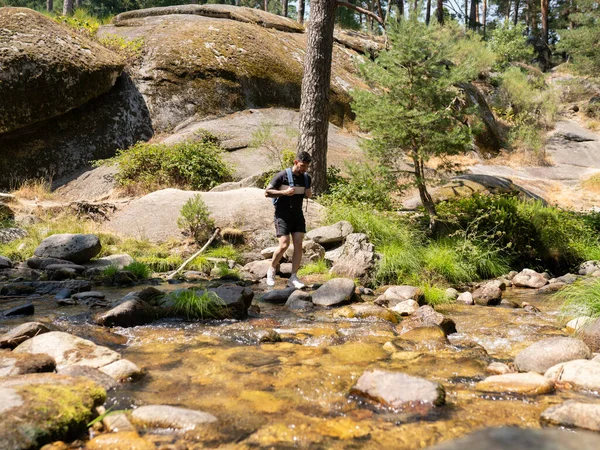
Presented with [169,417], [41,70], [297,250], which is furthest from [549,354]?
[41,70]

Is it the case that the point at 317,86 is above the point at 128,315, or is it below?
above

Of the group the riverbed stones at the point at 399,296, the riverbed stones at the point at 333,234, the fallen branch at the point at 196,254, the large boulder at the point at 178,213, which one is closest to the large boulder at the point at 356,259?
the riverbed stones at the point at 333,234

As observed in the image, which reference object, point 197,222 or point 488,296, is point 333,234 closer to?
point 197,222

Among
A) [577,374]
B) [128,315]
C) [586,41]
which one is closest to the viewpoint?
[577,374]

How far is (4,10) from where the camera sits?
44.0ft

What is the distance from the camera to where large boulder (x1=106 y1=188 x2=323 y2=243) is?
945cm

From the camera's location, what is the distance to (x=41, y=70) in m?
12.6

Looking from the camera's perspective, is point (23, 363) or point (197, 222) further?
point (197, 222)

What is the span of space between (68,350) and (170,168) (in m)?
9.15

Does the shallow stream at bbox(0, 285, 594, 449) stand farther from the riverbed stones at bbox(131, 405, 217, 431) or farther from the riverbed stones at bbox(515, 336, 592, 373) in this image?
the riverbed stones at bbox(515, 336, 592, 373)

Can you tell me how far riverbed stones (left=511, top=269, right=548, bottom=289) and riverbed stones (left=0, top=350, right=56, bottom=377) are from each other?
714 cm

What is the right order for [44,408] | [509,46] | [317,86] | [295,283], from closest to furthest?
[44,408]
[295,283]
[317,86]
[509,46]

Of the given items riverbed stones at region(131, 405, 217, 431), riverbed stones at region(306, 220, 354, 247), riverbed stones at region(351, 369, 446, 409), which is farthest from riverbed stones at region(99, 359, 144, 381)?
riverbed stones at region(306, 220, 354, 247)

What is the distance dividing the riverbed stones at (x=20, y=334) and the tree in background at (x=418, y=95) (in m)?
6.54
